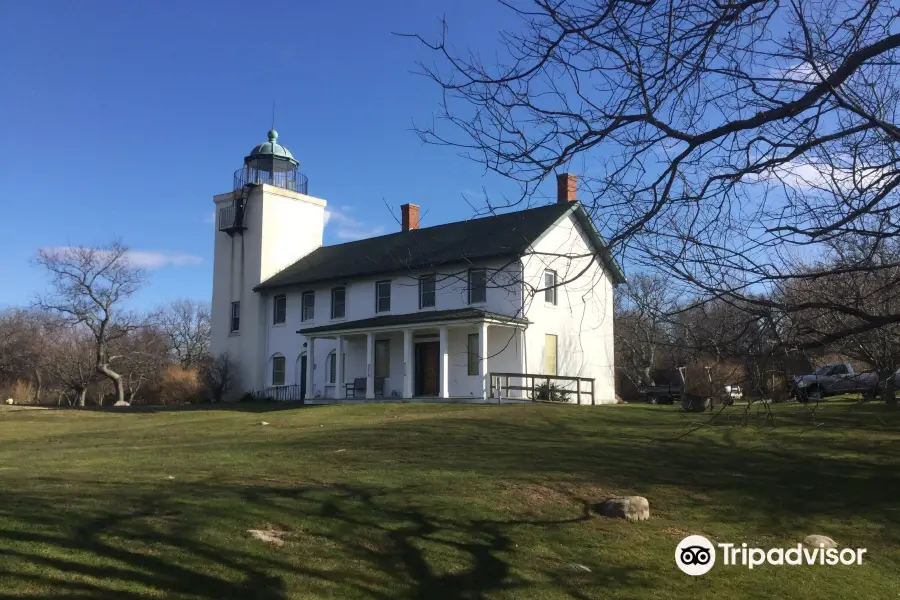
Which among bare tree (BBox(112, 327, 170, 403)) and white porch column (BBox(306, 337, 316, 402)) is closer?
white porch column (BBox(306, 337, 316, 402))

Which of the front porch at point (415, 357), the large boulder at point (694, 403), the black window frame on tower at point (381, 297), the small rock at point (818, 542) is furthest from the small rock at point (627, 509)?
the black window frame on tower at point (381, 297)

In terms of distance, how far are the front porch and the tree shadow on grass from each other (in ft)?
53.8

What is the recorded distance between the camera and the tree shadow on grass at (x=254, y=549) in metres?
6.07

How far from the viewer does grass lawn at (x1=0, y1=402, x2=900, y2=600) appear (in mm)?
6492

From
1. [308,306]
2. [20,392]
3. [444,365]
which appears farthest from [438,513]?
[20,392]

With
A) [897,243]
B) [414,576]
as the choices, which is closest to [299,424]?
[414,576]

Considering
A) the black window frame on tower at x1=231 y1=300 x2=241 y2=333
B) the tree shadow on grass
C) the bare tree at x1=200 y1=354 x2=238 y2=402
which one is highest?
the black window frame on tower at x1=231 y1=300 x2=241 y2=333

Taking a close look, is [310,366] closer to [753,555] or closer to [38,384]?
[753,555]

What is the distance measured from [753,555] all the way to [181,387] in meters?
32.5

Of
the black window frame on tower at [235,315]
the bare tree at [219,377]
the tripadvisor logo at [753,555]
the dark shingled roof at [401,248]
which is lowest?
the tripadvisor logo at [753,555]

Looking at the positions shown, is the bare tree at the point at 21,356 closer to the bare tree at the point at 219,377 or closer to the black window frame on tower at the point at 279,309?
the bare tree at the point at 219,377

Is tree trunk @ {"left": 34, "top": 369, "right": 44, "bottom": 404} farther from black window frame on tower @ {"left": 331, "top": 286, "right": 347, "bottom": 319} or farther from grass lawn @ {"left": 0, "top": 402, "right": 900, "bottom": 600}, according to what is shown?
grass lawn @ {"left": 0, "top": 402, "right": 900, "bottom": 600}

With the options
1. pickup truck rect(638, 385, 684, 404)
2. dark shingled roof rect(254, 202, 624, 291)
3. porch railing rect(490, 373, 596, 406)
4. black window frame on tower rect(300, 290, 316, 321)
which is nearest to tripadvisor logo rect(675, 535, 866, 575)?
dark shingled roof rect(254, 202, 624, 291)

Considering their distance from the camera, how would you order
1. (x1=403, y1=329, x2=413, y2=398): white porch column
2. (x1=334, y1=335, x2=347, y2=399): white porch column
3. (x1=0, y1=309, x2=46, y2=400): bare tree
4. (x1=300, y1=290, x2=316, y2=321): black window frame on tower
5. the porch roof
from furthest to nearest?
(x1=0, y1=309, x2=46, y2=400): bare tree < (x1=300, y1=290, x2=316, y2=321): black window frame on tower < (x1=334, y1=335, x2=347, y2=399): white porch column < (x1=403, y1=329, x2=413, y2=398): white porch column < the porch roof
